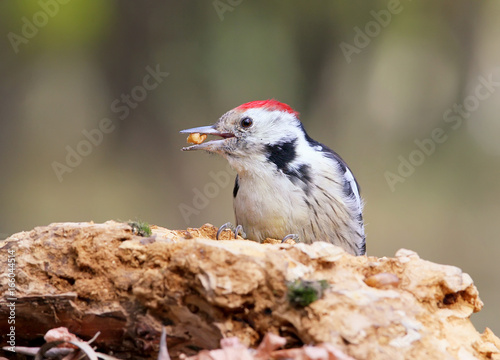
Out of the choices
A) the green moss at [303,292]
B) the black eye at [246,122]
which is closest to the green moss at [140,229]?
the green moss at [303,292]

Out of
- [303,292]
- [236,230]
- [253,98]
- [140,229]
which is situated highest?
[253,98]

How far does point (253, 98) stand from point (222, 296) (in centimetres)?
540

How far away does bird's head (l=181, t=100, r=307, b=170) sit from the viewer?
3.40m

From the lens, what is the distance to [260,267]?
6.30 feet

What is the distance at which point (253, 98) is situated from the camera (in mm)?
7109

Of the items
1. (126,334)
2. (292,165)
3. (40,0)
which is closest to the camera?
(126,334)

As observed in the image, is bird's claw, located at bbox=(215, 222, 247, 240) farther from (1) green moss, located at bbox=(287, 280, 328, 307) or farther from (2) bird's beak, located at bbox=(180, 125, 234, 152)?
(1) green moss, located at bbox=(287, 280, 328, 307)

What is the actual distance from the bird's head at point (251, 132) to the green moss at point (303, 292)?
1542 mm

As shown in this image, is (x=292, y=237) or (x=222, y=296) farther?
(x=292, y=237)

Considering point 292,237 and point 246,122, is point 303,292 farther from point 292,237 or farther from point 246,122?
point 246,122

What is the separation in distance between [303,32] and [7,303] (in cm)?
544

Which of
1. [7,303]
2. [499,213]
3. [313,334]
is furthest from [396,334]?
[499,213]

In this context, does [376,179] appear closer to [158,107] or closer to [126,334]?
[158,107]

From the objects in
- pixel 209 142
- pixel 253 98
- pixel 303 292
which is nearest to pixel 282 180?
pixel 209 142
